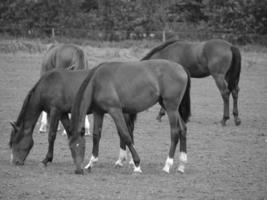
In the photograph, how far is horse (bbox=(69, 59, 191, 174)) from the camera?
30.7ft

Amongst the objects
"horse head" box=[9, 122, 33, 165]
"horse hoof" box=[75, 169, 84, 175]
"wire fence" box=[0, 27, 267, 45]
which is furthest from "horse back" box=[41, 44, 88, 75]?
"wire fence" box=[0, 27, 267, 45]

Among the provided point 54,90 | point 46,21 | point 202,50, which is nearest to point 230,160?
point 54,90

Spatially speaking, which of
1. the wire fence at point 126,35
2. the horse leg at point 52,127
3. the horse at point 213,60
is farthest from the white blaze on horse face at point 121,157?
the wire fence at point 126,35

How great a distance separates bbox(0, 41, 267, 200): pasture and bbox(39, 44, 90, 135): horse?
0.46 m

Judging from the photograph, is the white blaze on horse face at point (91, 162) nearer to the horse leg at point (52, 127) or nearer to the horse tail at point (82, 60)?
the horse leg at point (52, 127)

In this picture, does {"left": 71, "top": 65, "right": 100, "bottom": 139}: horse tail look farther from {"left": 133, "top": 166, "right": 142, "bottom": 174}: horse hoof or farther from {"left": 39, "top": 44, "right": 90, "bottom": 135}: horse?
{"left": 39, "top": 44, "right": 90, "bottom": 135}: horse

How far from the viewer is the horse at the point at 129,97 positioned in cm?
936

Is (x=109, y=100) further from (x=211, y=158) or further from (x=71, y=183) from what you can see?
(x=211, y=158)

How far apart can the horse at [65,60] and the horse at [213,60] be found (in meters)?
1.90

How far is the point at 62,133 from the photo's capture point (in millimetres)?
13469

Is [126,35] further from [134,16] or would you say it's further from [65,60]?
[65,60]

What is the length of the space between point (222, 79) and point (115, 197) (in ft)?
25.6

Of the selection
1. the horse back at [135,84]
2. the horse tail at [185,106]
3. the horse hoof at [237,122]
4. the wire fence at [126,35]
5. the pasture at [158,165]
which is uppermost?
the horse back at [135,84]

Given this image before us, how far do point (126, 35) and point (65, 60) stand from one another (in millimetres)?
24473
